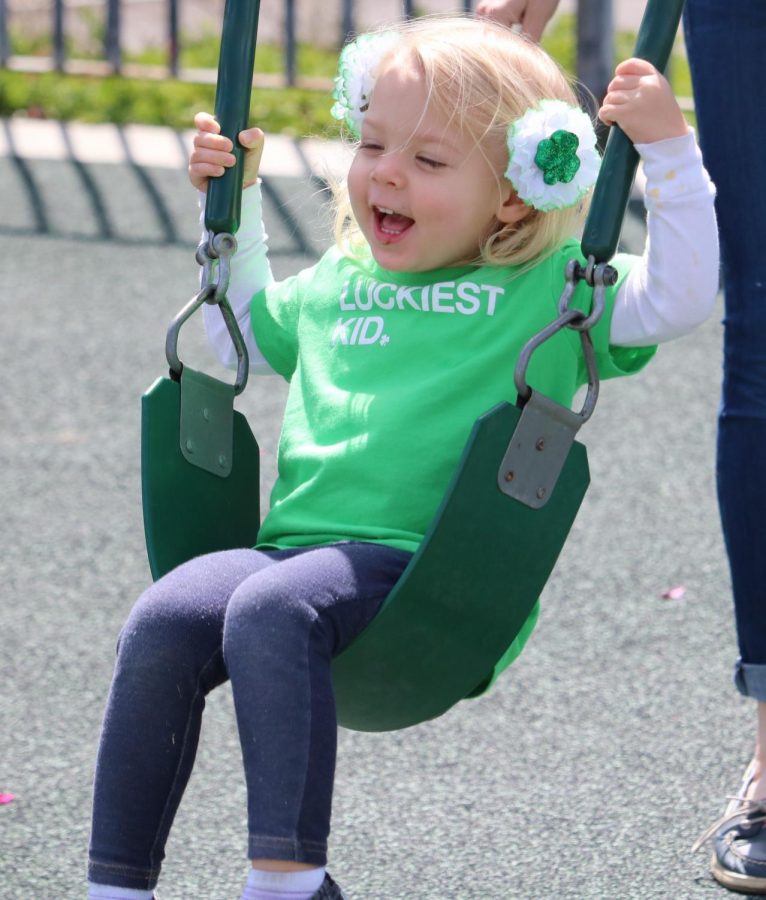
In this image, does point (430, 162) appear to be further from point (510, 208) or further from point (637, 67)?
point (637, 67)

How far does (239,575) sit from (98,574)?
5.60 ft

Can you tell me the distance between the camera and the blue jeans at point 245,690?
6.22 ft

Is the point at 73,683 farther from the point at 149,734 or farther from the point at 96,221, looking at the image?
the point at 96,221

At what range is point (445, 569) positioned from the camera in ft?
6.39

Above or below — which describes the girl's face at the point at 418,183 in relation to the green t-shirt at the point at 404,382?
above

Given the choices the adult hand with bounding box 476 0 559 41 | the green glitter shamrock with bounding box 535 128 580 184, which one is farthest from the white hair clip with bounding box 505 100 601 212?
the adult hand with bounding box 476 0 559 41

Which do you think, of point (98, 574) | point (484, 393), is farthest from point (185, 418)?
point (98, 574)

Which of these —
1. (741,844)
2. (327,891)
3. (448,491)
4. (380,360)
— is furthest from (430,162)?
(741,844)

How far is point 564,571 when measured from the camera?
373 cm

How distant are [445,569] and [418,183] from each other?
0.54 metres

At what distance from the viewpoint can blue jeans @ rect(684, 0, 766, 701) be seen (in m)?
2.47

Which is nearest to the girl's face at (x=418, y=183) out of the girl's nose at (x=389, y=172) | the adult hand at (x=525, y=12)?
the girl's nose at (x=389, y=172)

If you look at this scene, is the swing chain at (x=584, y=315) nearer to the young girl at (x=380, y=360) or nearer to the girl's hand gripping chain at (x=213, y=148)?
the young girl at (x=380, y=360)

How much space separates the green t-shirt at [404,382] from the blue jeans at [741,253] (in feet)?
1.06
